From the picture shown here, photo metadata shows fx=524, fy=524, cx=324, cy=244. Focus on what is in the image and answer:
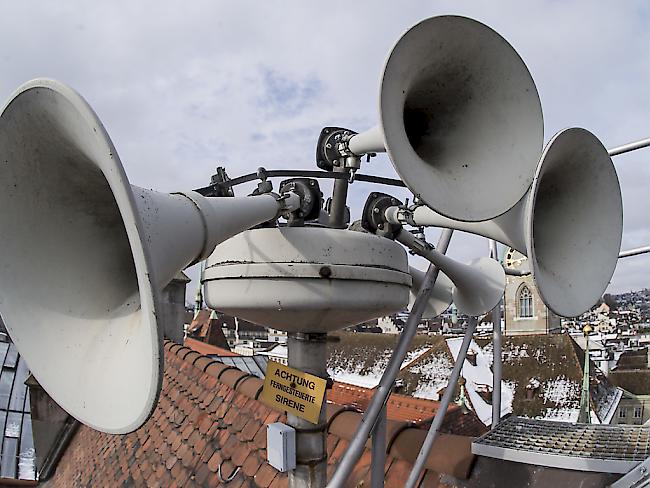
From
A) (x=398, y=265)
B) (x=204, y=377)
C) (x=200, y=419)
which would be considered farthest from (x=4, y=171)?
(x=204, y=377)

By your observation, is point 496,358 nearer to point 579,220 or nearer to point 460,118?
point 579,220

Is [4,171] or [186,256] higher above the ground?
[4,171]

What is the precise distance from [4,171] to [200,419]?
3052 mm

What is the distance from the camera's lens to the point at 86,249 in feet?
4.88

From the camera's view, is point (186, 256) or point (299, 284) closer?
point (186, 256)

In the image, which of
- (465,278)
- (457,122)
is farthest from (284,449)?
(457,122)

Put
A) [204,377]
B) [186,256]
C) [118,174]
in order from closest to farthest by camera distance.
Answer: [118,174], [186,256], [204,377]

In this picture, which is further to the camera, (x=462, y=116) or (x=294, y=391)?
(x=294, y=391)

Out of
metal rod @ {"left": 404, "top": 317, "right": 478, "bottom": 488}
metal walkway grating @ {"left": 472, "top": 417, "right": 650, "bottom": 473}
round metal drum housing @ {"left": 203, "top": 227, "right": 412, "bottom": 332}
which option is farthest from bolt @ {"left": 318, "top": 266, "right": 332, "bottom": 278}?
metal walkway grating @ {"left": 472, "top": 417, "right": 650, "bottom": 473}

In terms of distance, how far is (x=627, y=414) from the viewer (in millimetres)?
30875

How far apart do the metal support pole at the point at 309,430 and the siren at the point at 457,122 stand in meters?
0.63

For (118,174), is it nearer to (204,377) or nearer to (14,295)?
(14,295)

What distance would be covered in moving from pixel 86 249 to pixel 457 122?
1176 mm

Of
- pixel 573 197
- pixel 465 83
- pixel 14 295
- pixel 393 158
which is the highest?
pixel 465 83
